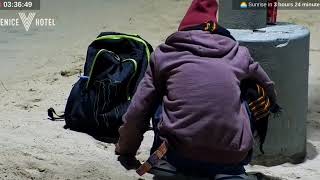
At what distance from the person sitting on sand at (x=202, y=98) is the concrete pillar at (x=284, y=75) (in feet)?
1.69

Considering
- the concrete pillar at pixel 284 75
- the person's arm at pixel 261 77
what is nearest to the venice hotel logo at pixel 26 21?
the concrete pillar at pixel 284 75

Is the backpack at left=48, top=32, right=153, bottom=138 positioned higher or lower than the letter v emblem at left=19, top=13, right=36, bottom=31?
higher

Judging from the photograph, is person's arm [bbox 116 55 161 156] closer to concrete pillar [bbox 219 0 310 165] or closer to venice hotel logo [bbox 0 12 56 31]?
concrete pillar [bbox 219 0 310 165]

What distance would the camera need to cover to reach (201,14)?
11.9ft

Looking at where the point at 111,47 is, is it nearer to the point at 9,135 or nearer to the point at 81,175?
the point at 9,135

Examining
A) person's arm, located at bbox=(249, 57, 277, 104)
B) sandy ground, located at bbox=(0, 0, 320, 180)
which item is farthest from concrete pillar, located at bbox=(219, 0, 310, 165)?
person's arm, located at bbox=(249, 57, 277, 104)

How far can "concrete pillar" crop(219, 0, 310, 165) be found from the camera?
13.4 ft

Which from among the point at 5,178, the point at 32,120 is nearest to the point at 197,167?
the point at 5,178

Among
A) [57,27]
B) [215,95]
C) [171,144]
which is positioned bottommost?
[57,27]

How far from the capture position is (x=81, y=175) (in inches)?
141

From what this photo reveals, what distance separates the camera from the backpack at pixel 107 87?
14.1 ft

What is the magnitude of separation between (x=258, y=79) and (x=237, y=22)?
2.79ft

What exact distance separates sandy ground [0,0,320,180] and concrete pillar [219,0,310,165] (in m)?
0.12

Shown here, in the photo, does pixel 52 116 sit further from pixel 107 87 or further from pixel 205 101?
pixel 205 101
